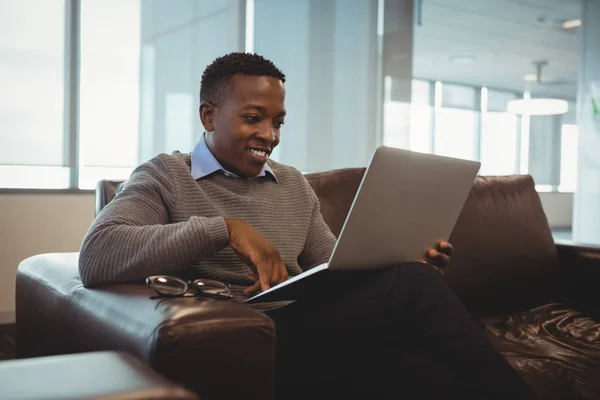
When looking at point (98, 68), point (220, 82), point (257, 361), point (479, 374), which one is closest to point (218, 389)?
point (257, 361)

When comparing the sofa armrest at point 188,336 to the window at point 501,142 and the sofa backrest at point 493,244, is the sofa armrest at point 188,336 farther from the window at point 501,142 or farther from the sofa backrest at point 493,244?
the window at point 501,142

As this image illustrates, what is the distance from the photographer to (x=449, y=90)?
504 cm

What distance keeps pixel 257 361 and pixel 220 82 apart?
2.71 ft

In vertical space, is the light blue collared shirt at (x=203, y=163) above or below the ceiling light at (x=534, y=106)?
below

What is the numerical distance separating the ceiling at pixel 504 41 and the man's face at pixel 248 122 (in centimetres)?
324

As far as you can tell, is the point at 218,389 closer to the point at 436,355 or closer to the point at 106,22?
the point at 436,355

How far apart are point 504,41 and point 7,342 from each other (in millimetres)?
4080

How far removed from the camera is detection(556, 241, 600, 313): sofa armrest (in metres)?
1.96

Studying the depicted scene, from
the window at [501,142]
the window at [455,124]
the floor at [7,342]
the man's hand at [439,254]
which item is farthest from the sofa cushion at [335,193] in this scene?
the window at [501,142]

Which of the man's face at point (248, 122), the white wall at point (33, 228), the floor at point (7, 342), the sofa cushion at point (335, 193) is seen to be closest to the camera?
the man's face at point (248, 122)

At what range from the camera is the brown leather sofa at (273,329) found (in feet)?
3.04

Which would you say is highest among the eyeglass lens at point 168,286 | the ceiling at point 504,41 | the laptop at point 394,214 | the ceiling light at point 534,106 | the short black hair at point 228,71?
the ceiling at point 504,41

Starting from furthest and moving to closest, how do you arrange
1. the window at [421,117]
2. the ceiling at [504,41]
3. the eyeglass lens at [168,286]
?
the ceiling at [504,41] < the window at [421,117] < the eyeglass lens at [168,286]

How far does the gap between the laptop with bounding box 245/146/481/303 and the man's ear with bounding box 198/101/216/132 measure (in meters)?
0.54
